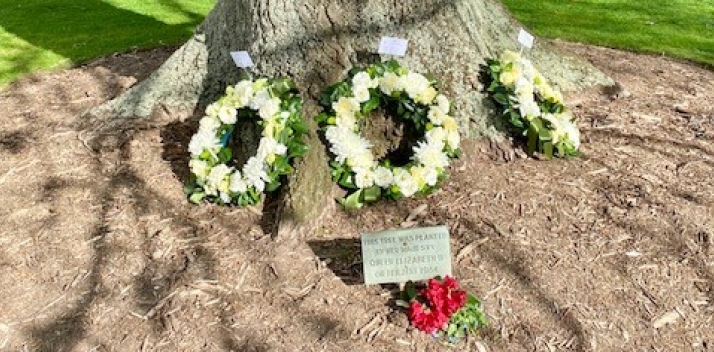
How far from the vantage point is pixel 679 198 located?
3.67m

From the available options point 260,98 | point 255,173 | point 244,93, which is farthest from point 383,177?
point 244,93

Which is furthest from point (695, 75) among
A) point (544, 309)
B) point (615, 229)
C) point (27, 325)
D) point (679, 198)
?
point (27, 325)

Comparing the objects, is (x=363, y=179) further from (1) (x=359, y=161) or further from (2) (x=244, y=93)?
(2) (x=244, y=93)

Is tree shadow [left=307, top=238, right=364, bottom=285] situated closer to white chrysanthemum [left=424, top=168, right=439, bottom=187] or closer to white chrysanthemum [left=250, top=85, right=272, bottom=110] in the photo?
white chrysanthemum [left=424, top=168, right=439, bottom=187]

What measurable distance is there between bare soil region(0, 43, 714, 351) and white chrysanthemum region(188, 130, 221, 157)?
256 millimetres

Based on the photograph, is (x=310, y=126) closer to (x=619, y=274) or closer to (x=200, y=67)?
(x=200, y=67)

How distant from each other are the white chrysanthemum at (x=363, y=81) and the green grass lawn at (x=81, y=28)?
11.3 feet

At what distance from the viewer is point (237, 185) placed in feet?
11.7

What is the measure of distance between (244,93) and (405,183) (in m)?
0.93

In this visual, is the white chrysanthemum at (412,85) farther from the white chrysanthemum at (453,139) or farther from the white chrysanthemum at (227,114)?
the white chrysanthemum at (227,114)

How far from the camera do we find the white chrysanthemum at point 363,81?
3658 millimetres

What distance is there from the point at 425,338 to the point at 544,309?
0.52 m

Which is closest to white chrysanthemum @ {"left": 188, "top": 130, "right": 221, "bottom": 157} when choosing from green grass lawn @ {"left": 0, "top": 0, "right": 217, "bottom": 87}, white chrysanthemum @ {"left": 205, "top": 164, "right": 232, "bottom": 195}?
white chrysanthemum @ {"left": 205, "top": 164, "right": 232, "bottom": 195}

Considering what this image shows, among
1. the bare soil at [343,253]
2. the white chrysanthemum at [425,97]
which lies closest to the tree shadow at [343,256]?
the bare soil at [343,253]
